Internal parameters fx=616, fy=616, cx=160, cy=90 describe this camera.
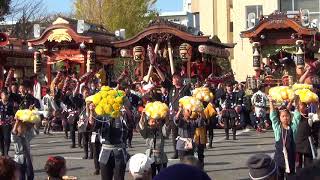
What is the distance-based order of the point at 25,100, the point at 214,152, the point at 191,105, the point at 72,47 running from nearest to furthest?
the point at 191,105
the point at 214,152
the point at 25,100
the point at 72,47

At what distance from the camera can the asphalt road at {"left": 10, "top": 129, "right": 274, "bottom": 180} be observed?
37.8 ft

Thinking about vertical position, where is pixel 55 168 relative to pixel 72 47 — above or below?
below

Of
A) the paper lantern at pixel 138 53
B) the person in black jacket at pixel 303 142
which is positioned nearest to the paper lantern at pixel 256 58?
the paper lantern at pixel 138 53

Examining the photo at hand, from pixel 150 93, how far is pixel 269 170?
41.9ft

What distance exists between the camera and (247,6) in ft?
125

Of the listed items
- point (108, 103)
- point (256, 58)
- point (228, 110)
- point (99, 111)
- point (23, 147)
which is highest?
point (256, 58)

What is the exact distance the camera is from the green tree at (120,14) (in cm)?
4231

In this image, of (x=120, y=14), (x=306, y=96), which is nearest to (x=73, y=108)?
(x=306, y=96)

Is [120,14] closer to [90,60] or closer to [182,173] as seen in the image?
[90,60]

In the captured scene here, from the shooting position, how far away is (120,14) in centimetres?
4259

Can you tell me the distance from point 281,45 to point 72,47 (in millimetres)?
8328

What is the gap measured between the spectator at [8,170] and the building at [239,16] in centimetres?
2075

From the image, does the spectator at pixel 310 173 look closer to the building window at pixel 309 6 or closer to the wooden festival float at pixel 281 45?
the wooden festival float at pixel 281 45

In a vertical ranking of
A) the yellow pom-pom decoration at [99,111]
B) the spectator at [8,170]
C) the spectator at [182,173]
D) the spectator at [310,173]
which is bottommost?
the spectator at [8,170]
